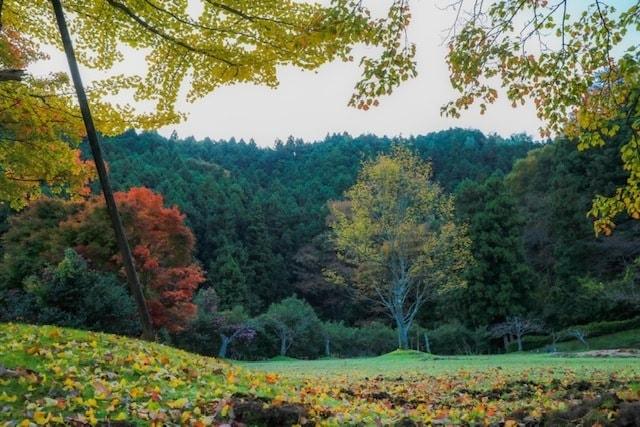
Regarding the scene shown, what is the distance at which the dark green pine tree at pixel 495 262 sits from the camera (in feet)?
107

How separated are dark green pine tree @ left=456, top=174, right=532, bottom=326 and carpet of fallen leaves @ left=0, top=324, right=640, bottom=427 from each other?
88.9 ft

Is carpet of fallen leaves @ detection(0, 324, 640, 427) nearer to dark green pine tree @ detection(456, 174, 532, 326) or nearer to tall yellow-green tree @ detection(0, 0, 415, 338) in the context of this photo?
tall yellow-green tree @ detection(0, 0, 415, 338)

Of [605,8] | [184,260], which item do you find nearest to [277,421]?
[605,8]

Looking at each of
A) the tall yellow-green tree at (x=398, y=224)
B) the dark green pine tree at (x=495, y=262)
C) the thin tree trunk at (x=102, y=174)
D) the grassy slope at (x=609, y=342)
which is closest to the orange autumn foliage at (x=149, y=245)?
the tall yellow-green tree at (x=398, y=224)

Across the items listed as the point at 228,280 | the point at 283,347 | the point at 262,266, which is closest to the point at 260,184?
the point at 262,266

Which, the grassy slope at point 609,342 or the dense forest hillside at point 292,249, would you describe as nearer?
the dense forest hillside at point 292,249

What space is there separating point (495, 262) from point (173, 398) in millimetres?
31698

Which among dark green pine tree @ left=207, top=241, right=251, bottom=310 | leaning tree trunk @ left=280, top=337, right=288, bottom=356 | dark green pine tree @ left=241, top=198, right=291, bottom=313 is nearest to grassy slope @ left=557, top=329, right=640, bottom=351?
leaning tree trunk @ left=280, top=337, right=288, bottom=356

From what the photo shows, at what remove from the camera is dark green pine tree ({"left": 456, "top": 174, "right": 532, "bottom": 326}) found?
32.8m

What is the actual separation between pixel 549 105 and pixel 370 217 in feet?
64.7

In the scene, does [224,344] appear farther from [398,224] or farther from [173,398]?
[173,398]

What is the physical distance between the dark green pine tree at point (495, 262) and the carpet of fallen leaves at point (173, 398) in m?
27.1

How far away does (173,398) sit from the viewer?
4340 millimetres

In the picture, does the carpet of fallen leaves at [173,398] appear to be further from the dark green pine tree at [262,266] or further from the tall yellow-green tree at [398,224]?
the dark green pine tree at [262,266]
